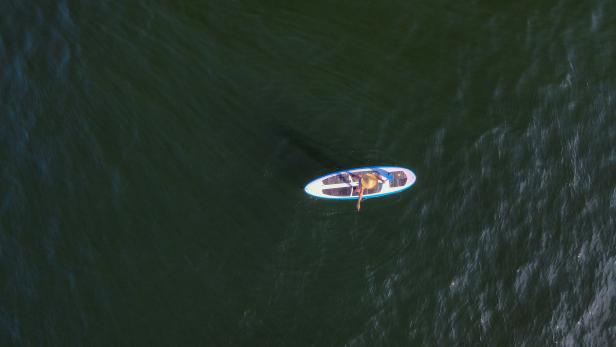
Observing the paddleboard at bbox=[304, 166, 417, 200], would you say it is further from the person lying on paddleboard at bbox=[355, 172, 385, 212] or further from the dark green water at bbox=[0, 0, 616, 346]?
the dark green water at bbox=[0, 0, 616, 346]

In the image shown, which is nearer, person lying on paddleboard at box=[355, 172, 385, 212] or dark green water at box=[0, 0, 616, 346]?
dark green water at box=[0, 0, 616, 346]

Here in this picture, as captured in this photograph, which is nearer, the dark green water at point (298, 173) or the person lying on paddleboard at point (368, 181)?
the dark green water at point (298, 173)

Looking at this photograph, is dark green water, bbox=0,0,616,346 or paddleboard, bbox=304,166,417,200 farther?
paddleboard, bbox=304,166,417,200

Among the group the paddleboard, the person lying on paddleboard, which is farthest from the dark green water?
the person lying on paddleboard

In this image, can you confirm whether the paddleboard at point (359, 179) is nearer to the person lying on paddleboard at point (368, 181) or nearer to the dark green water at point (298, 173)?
the person lying on paddleboard at point (368, 181)

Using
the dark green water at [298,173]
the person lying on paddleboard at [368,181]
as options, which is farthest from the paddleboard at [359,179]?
the dark green water at [298,173]

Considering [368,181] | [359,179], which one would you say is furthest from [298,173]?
[368,181]

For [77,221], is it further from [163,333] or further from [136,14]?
[136,14]
